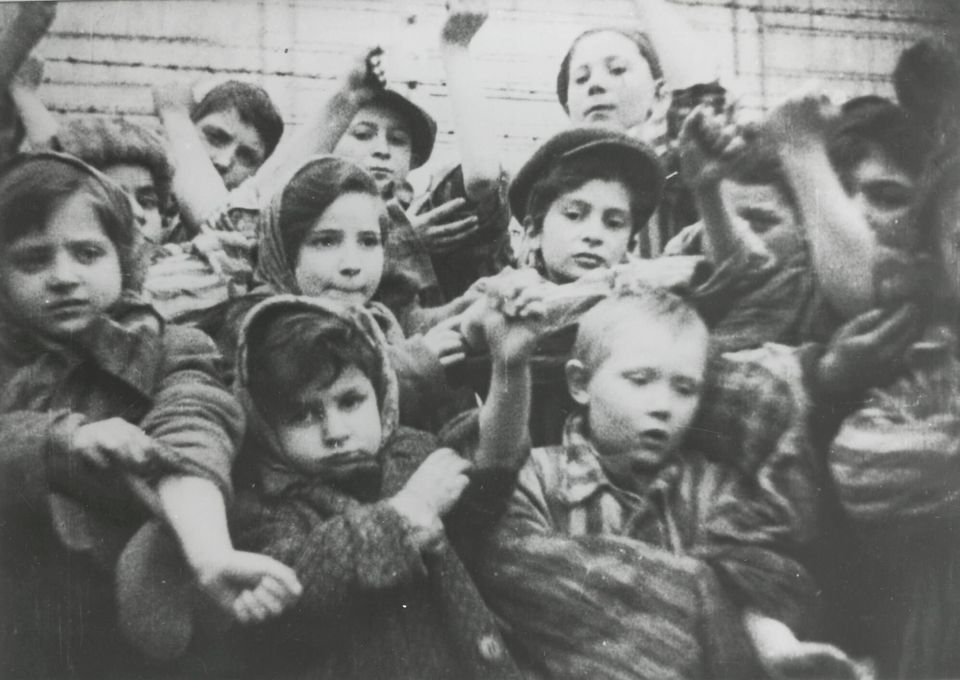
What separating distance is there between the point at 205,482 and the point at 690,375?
173 centimetres

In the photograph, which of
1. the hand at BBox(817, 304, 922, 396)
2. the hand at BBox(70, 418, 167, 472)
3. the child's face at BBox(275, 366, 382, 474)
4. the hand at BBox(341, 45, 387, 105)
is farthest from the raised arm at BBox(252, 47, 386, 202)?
the hand at BBox(817, 304, 922, 396)

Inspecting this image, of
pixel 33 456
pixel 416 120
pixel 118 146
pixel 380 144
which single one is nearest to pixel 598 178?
pixel 416 120

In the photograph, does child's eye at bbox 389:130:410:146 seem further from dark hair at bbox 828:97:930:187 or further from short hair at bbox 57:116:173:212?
dark hair at bbox 828:97:930:187

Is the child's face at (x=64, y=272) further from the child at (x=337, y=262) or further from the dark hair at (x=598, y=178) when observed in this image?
the dark hair at (x=598, y=178)

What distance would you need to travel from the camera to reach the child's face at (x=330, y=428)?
523 cm

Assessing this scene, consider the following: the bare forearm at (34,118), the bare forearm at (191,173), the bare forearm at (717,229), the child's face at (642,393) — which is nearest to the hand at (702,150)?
the bare forearm at (717,229)

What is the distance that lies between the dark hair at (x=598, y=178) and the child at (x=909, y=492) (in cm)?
93

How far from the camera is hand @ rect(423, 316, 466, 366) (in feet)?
17.8

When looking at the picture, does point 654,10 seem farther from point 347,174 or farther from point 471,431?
point 471,431

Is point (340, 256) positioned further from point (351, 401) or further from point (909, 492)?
point (909, 492)

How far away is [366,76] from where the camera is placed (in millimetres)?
5781

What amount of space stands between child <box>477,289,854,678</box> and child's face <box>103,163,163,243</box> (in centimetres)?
147

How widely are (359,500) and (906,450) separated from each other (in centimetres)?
196

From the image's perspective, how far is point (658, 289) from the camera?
18.1 feet
